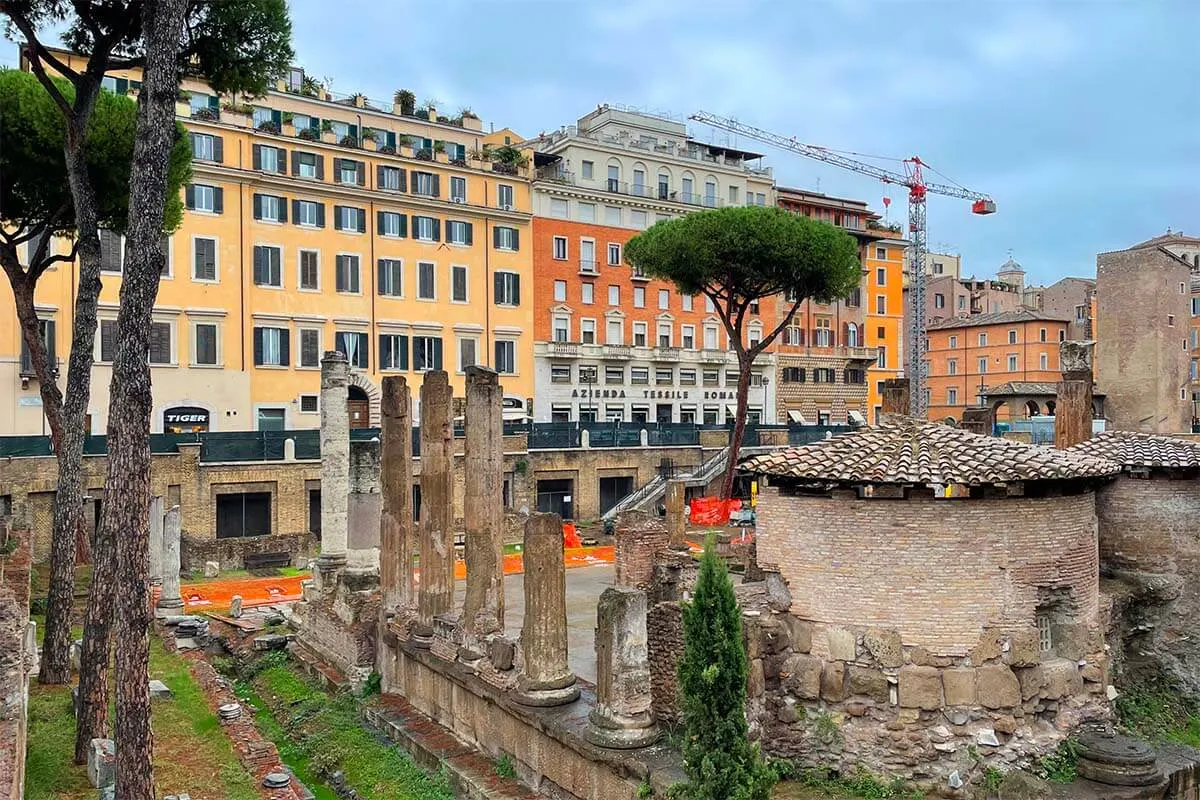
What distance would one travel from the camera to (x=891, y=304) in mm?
52531

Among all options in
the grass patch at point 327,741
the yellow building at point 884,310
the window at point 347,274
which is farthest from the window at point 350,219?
the yellow building at point 884,310

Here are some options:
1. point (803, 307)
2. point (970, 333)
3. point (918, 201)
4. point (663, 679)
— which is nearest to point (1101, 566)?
point (663, 679)

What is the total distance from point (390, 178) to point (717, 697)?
32.8m

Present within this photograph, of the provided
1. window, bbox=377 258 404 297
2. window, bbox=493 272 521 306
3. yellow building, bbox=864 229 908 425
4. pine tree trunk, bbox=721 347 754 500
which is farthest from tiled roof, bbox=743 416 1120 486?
Result: yellow building, bbox=864 229 908 425

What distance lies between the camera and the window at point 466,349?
38.0 m

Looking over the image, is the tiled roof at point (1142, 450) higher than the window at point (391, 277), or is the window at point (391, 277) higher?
the window at point (391, 277)

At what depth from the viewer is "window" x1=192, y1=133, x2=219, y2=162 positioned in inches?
1257

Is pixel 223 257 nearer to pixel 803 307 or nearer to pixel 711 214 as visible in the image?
pixel 711 214

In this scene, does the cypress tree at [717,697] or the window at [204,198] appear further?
the window at [204,198]

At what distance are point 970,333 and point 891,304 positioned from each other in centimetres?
771

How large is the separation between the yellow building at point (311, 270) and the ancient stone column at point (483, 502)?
22.7 metres

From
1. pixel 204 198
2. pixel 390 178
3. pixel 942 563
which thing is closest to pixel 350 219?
pixel 390 178

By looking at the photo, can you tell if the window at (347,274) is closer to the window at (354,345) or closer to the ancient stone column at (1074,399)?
the window at (354,345)

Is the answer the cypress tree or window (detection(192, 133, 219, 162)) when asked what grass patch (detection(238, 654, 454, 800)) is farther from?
window (detection(192, 133, 219, 162))
